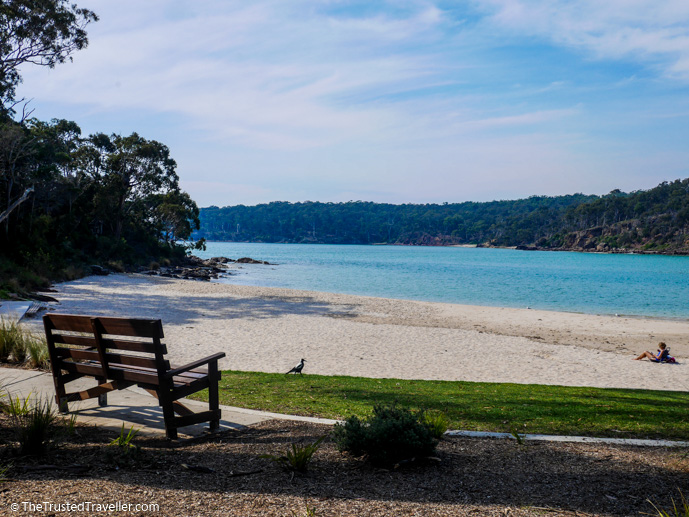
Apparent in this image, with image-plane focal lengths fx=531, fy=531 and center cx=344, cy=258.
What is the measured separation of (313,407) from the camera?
6.37m

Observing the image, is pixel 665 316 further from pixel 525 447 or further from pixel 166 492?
pixel 166 492

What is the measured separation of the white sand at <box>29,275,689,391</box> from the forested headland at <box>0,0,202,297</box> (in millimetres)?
5631

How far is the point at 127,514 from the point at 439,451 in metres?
2.40

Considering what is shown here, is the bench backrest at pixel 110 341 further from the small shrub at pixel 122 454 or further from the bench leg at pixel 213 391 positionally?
the small shrub at pixel 122 454

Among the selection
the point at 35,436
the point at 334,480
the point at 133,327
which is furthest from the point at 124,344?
the point at 334,480

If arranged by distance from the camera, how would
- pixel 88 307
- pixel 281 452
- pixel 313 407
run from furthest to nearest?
pixel 88 307, pixel 313 407, pixel 281 452

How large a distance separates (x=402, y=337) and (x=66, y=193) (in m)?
31.1

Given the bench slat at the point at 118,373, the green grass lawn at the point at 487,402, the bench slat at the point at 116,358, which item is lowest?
the green grass lawn at the point at 487,402

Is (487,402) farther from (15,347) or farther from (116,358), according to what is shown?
(15,347)

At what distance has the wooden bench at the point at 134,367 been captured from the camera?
4.50 metres

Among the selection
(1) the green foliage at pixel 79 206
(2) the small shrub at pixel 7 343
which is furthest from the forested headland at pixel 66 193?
(2) the small shrub at pixel 7 343

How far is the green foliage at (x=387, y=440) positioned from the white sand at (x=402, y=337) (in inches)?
273

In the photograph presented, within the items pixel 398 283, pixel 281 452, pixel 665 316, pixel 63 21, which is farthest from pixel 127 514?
pixel 398 283

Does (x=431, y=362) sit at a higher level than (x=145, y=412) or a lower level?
lower
